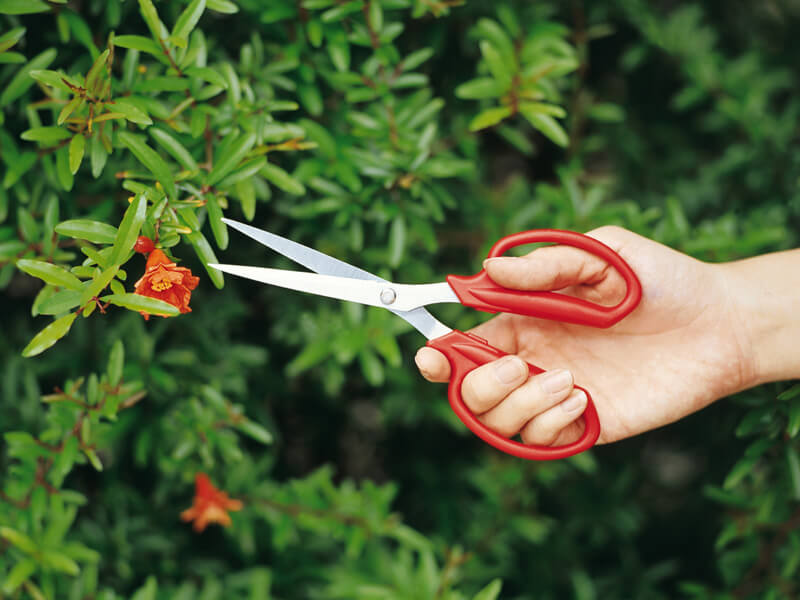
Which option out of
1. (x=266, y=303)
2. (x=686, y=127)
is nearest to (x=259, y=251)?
(x=266, y=303)

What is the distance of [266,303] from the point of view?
2461 millimetres

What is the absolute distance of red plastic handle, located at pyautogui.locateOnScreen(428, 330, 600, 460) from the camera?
1.55m

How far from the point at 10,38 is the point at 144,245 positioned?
2.04ft

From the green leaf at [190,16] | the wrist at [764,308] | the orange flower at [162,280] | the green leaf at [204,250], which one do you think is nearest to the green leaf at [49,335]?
the orange flower at [162,280]

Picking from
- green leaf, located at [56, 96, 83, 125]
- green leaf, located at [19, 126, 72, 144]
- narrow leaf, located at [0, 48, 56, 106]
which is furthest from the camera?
narrow leaf, located at [0, 48, 56, 106]

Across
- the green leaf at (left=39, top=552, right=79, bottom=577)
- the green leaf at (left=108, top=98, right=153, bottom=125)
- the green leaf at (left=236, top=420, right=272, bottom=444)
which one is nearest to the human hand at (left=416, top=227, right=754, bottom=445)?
the green leaf at (left=236, top=420, right=272, bottom=444)

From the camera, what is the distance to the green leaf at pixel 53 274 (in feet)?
4.27

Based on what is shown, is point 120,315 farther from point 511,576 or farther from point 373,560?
point 511,576

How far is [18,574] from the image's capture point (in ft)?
5.38

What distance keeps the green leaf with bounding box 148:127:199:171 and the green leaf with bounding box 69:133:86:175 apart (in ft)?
0.49

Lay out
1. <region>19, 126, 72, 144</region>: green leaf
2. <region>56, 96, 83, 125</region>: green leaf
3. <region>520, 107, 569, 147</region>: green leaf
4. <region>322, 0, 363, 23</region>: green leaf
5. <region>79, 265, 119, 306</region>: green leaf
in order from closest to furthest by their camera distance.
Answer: <region>79, 265, 119, 306</region>: green leaf → <region>56, 96, 83, 125</region>: green leaf → <region>19, 126, 72, 144</region>: green leaf → <region>322, 0, 363, 23</region>: green leaf → <region>520, 107, 569, 147</region>: green leaf

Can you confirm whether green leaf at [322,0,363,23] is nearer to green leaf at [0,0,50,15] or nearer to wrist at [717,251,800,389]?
green leaf at [0,0,50,15]

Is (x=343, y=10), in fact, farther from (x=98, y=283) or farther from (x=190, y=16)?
(x=98, y=283)

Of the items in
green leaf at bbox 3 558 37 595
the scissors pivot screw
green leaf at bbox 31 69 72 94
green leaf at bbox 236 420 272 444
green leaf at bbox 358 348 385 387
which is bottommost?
green leaf at bbox 3 558 37 595
